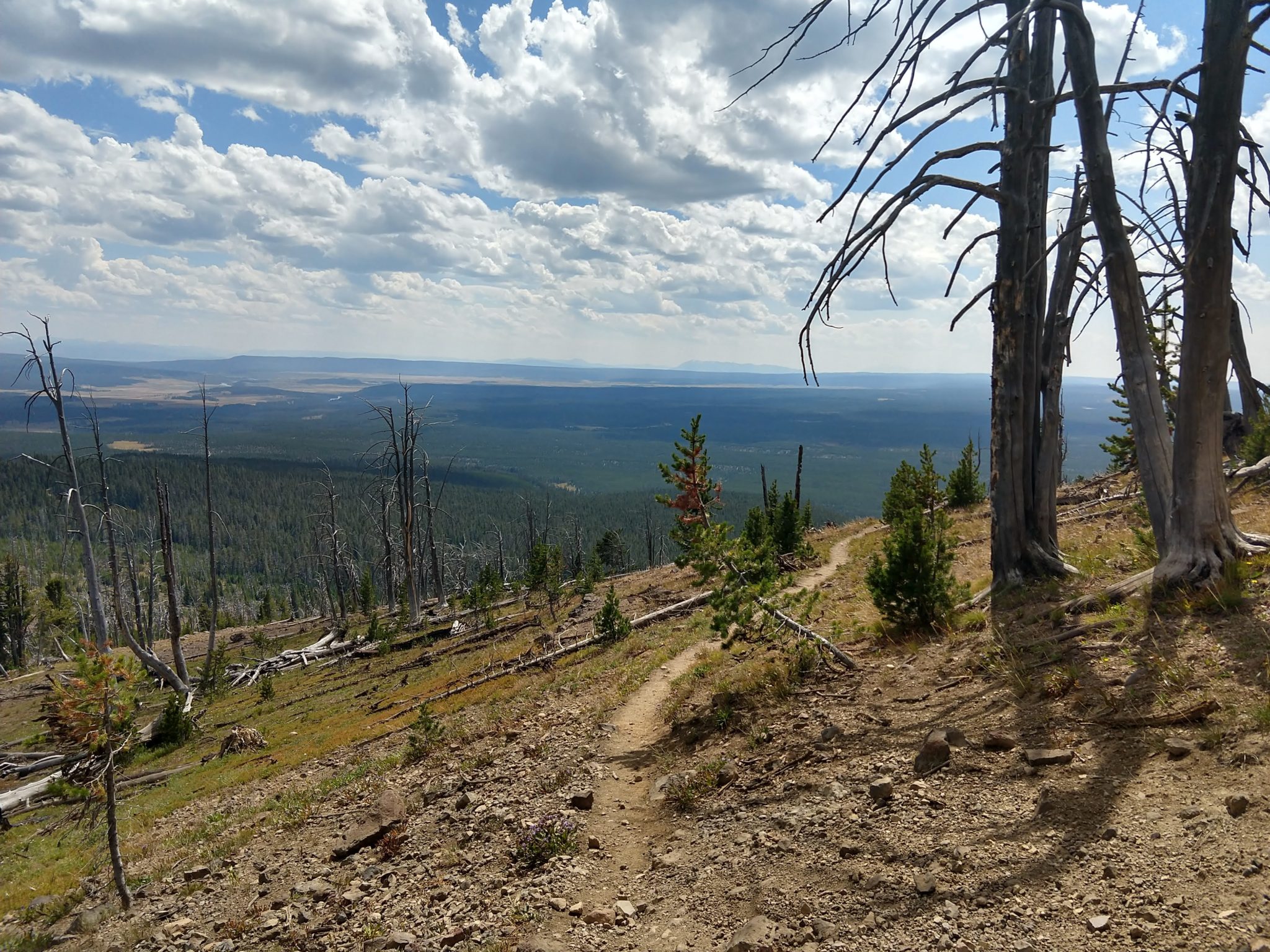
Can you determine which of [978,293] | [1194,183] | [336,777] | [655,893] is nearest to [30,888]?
[336,777]

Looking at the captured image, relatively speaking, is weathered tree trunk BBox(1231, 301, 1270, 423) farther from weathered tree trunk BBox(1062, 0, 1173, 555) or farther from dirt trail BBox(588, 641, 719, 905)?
dirt trail BBox(588, 641, 719, 905)

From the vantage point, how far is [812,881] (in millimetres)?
5035

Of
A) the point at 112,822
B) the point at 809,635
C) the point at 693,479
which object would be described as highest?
the point at 693,479

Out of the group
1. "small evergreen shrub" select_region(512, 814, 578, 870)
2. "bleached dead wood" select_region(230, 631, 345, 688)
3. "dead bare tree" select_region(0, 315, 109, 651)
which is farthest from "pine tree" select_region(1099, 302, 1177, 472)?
"bleached dead wood" select_region(230, 631, 345, 688)

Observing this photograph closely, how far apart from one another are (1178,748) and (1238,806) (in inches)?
28.3

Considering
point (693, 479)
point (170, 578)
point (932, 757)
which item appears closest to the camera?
point (932, 757)

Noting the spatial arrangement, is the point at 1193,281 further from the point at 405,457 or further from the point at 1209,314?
the point at 405,457

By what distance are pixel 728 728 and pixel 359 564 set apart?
130 metres

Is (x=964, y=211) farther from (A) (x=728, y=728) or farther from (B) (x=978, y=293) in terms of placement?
(A) (x=728, y=728)

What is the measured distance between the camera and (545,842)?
702 cm

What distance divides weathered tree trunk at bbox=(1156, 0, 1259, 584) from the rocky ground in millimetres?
925

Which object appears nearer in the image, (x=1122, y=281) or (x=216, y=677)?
(x=1122, y=281)

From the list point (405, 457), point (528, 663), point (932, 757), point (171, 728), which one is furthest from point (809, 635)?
point (405, 457)

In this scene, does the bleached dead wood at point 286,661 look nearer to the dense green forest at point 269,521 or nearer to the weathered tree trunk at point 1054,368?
the weathered tree trunk at point 1054,368
